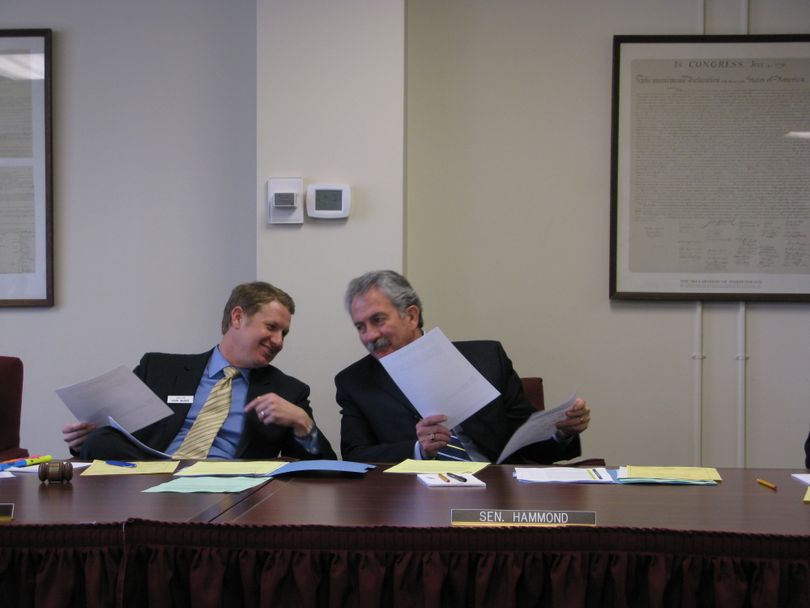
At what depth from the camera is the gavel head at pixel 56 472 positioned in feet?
6.28

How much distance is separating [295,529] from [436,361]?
0.93 metres

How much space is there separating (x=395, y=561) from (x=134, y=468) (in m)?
0.99

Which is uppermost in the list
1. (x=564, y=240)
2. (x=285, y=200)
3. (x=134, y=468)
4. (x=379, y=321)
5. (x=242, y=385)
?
(x=285, y=200)

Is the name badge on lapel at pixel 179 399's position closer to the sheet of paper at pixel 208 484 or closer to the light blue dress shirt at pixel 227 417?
the light blue dress shirt at pixel 227 417

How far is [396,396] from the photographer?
2.88 meters

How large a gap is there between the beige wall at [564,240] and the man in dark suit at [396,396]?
76cm

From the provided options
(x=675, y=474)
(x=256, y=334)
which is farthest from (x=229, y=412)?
(x=675, y=474)

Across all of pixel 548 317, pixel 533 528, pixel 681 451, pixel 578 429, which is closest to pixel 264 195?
pixel 548 317

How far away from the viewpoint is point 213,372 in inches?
115

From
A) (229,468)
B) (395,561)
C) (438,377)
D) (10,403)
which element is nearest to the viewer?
(395,561)

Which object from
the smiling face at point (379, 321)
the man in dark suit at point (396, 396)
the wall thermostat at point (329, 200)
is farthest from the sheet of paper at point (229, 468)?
the wall thermostat at point (329, 200)

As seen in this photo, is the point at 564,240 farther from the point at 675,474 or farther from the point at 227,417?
the point at 675,474

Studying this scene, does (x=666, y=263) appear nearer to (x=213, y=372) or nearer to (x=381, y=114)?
(x=381, y=114)

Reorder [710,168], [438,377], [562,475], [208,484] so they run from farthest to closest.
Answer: [710,168]
[438,377]
[562,475]
[208,484]
